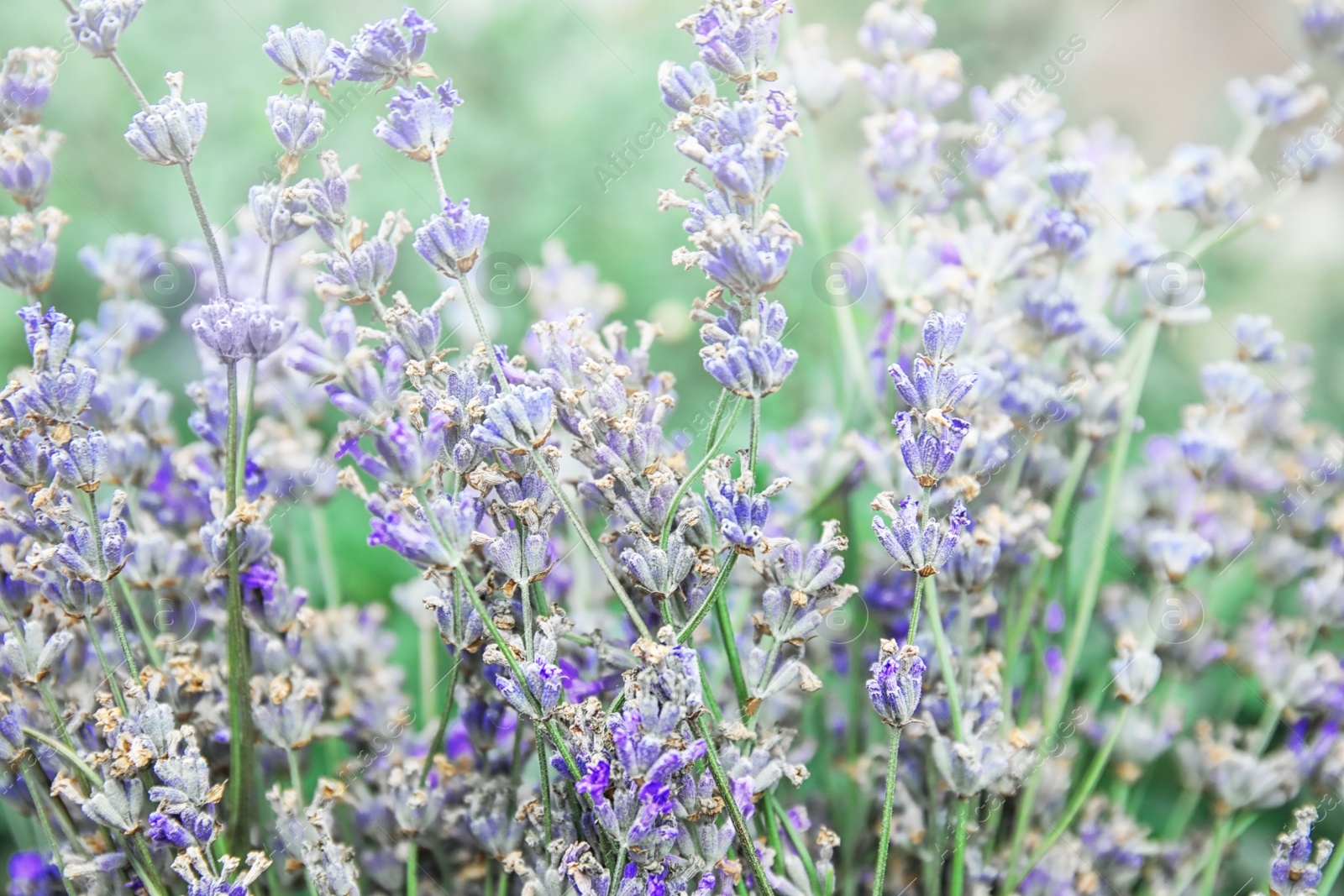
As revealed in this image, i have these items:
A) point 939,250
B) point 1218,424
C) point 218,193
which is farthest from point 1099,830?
point 218,193

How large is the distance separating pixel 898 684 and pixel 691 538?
13cm

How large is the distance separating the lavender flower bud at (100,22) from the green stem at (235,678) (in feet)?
0.61

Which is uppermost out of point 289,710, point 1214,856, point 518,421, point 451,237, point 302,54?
point 302,54

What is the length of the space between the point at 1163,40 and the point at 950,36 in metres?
0.53

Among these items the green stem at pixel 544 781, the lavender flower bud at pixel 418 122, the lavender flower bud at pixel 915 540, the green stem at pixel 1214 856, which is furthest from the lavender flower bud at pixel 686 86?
the green stem at pixel 1214 856

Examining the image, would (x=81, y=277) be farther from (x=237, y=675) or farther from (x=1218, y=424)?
(x=1218, y=424)

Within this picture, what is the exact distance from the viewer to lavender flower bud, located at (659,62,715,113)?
0.56 meters

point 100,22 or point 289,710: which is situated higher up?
point 100,22

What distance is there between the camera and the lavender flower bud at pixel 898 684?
0.53m

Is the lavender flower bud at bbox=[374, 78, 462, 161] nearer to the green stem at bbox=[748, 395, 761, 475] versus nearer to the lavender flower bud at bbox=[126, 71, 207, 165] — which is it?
the lavender flower bud at bbox=[126, 71, 207, 165]

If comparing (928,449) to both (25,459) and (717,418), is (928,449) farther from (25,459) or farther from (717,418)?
(25,459)

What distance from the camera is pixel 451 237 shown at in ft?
1.79

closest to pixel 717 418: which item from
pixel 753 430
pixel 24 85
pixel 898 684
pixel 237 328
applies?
pixel 753 430

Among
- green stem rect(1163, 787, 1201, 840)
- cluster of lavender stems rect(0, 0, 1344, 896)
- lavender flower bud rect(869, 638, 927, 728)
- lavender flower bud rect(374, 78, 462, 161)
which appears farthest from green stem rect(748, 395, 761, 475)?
green stem rect(1163, 787, 1201, 840)
